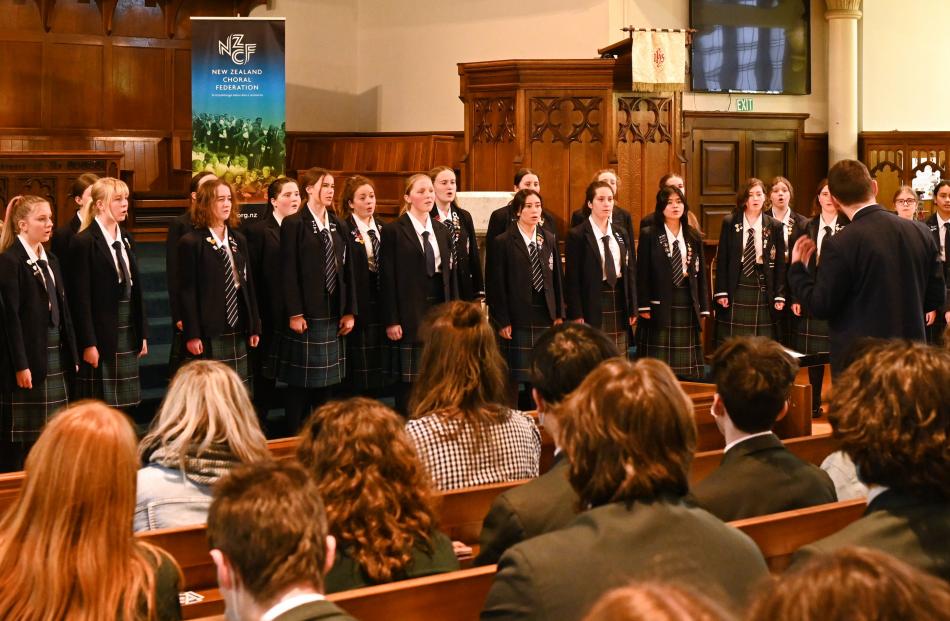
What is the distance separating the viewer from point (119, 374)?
5992 millimetres

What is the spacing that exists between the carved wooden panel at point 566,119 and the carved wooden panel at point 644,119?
219mm

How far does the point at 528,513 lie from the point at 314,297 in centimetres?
400

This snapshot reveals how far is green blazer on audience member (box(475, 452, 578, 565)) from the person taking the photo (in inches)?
96.7

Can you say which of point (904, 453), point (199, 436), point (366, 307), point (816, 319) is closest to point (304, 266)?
point (366, 307)

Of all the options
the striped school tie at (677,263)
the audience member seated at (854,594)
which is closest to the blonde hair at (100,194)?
the striped school tie at (677,263)

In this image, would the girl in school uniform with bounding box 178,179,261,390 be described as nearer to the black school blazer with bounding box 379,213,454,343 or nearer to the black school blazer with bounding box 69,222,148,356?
the black school blazer with bounding box 69,222,148,356

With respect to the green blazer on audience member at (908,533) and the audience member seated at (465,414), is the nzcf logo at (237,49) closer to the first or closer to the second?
the audience member seated at (465,414)

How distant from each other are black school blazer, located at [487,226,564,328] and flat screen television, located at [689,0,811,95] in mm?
6254

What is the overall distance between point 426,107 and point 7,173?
5137 millimetres

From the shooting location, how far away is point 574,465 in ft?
6.70

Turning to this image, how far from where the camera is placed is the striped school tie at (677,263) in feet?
23.7

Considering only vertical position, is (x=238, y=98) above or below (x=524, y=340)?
above

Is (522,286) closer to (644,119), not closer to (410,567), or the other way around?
(644,119)

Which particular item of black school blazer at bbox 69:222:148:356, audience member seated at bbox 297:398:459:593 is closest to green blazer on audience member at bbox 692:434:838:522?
audience member seated at bbox 297:398:459:593
